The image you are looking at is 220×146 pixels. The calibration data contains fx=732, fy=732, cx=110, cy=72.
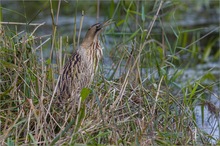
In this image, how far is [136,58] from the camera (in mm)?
4508

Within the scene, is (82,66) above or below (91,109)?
above

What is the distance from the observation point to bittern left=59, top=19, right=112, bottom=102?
4.78 metres

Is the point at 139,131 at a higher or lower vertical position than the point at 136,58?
lower

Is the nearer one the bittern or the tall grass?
the tall grass

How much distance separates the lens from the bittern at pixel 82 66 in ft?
15.7

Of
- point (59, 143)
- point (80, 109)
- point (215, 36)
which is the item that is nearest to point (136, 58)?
point (80, 109)

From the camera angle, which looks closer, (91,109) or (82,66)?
(91,109)

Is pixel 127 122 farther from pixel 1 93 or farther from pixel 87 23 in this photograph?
pixel 87 23

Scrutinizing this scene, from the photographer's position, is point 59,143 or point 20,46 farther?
point 20,46

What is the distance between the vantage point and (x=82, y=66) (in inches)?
193

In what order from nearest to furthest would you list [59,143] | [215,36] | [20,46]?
[59,143] < [20,46] < [215,36]

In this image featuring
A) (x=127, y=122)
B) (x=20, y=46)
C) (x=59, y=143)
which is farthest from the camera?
(x=20, y=46)

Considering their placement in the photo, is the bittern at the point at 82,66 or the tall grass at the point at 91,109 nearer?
the tall grass at the point at 91,109

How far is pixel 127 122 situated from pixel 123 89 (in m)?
0.25
